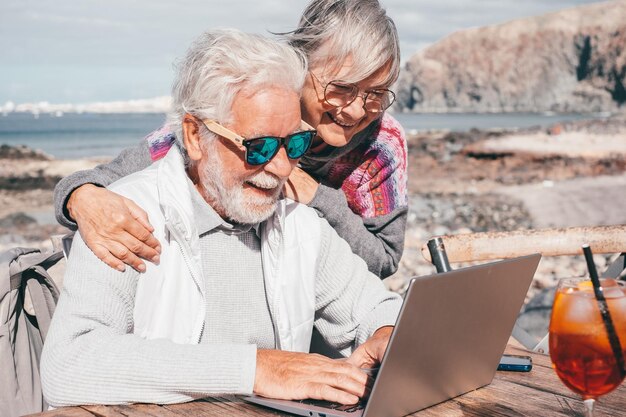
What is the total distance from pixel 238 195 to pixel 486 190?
1696 centimetres

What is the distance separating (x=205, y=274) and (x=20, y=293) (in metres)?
0.63

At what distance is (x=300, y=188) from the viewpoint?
2.93m

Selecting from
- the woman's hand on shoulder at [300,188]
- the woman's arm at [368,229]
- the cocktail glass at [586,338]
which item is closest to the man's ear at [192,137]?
the woman's hand on shoulder at [300,188]

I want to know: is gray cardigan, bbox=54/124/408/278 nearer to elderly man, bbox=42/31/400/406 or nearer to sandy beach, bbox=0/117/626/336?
elderly man, bbox=42/31/400/406

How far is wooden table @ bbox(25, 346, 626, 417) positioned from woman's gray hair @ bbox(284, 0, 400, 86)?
1.40 metres

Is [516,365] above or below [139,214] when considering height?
below

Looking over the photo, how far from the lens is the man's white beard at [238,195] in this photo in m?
2.41

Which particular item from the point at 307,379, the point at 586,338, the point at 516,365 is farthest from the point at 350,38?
the point at 586,338

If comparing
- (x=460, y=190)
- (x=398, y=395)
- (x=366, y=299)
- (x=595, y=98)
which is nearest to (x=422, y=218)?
(x=460, y=190)

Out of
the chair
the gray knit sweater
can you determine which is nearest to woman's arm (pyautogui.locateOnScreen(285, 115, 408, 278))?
the chair

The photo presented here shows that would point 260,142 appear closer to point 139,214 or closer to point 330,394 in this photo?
point 139,214

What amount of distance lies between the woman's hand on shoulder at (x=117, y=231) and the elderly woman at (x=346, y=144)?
0.77ft

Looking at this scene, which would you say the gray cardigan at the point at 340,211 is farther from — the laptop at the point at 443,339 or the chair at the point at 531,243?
the laptop at the point at 443,339

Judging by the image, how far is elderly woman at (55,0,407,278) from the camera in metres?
2.89
